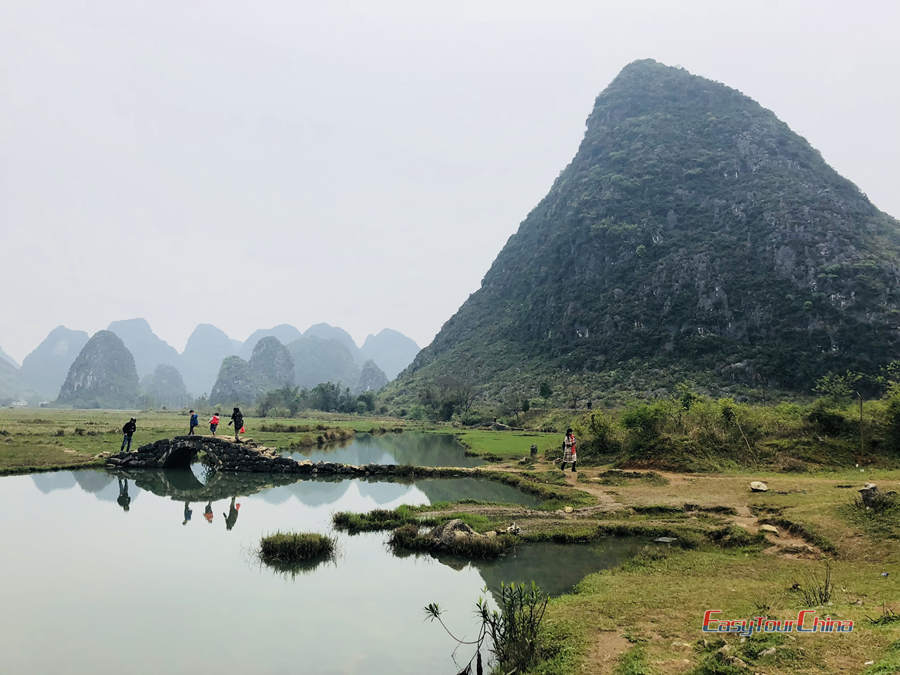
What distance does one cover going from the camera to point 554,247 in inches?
4562

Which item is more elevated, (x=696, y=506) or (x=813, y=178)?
(x=813, y=178)

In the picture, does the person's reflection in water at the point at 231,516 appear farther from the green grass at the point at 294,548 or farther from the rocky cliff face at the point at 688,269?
the rocky cliff face at the point at 688,269

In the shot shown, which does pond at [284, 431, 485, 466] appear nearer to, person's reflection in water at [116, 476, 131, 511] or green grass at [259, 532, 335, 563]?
person's reflection in water at [116, 476, 131, 511]

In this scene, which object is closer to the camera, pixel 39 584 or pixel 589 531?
pixel 39 584

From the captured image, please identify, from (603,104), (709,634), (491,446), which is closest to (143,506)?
(709,634)

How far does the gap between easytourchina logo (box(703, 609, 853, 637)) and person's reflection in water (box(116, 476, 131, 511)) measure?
70.9 feet

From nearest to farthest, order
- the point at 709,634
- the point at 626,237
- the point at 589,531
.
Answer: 1. the point at 709,634
2. the point at 589,531
3. the point at 626,237

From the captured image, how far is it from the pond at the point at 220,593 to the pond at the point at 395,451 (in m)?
13.9

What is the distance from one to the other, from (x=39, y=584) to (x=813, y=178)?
120 m

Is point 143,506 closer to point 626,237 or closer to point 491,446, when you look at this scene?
point 491,446

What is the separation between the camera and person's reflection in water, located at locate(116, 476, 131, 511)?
2034cm

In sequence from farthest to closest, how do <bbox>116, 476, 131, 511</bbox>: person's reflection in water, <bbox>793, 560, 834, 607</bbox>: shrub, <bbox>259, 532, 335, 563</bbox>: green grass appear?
<bbox>116, 476, 131, 511</bbox>: person's reflection in water < <bbox>259, 532, 335, 563</bbox>: green grass < <bbox>793, 560, 834, 607</bbox>: shrub

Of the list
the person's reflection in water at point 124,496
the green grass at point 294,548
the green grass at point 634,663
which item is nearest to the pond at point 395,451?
the person's reflection in water at point 124,496

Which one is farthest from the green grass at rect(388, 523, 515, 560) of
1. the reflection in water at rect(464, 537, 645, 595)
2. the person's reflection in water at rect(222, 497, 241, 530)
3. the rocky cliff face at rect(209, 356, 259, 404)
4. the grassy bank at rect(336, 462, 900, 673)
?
the rocky cliff face at rect(209, 356, 259, 404)
